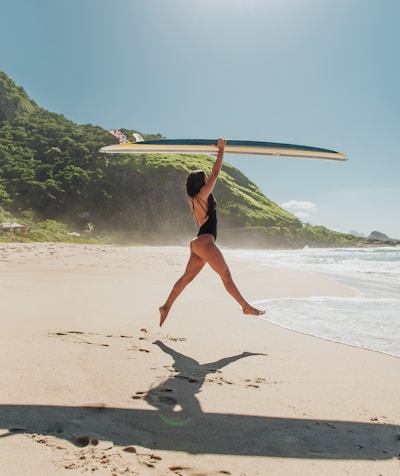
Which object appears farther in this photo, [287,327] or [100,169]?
[100,169]

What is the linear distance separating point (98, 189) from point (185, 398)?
2328 inches

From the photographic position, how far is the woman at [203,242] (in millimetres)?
3855

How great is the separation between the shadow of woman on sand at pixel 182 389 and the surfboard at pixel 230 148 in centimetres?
256

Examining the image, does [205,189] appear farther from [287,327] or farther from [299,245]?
[299,245]

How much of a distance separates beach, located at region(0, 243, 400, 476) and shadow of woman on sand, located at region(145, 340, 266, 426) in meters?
0.01

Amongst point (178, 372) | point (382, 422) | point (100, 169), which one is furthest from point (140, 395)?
point (100, 169)

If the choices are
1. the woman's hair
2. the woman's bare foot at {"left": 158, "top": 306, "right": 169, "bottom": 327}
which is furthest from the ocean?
the woman's hair

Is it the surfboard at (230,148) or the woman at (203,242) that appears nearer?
the woman at (203,242)

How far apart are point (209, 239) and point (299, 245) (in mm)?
70907

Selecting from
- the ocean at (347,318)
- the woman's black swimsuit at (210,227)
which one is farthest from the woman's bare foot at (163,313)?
the ocean at (347,318)

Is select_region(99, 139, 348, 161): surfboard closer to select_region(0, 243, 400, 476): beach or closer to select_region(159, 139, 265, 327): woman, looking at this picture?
select_region(159, 139, 265, 327): woman

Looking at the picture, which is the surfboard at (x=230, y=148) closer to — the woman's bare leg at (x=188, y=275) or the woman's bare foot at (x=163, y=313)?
the woman's bare leg at (x=188, y=275)

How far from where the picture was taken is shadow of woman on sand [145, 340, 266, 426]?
200 centimetres

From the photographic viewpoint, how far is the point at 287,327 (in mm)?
4395
